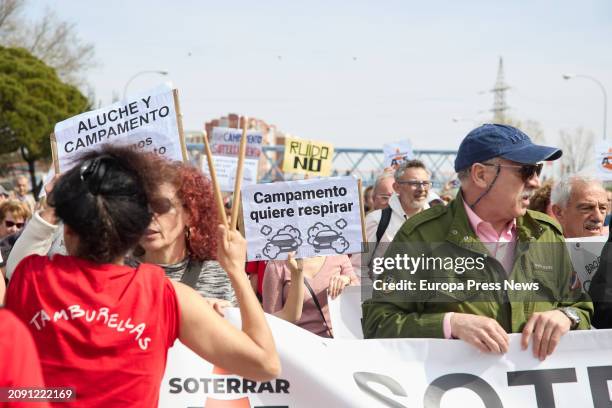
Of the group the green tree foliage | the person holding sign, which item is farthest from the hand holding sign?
the green tree foliage

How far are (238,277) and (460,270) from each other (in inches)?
47.6

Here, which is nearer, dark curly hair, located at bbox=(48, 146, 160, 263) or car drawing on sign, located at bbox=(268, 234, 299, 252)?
dark curly hair, located at bbox=(48, 146, 160, 263)

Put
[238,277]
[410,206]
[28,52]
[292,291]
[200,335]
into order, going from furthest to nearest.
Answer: [28,52] < [410,206] < [292,291] < [238,277] < [200,335]

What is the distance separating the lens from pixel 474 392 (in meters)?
3.14

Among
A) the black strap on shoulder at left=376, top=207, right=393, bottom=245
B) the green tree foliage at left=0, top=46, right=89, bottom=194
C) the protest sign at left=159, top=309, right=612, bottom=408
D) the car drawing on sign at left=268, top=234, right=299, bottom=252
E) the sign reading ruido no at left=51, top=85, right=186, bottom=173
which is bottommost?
the protest sign at left=159, top=309, right=612, bottom=408

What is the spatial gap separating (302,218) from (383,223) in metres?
1.93

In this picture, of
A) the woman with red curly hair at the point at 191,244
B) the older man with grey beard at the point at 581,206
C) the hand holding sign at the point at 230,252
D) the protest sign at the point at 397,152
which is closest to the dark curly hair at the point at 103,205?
the hand holding sign at the point at 230,252

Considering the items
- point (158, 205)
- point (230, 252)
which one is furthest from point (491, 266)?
point (158, 205)

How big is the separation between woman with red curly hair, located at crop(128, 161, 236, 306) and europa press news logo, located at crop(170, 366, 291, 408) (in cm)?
38

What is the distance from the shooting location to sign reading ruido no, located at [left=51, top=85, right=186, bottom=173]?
168 inches

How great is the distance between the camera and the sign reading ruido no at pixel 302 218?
4.66 meters

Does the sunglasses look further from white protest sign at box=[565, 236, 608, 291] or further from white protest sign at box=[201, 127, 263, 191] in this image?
white protest sign at box=[201, 127, 263, 191]

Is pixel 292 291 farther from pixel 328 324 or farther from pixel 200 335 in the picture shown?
pixel 200 335

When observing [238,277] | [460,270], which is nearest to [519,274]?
[460,270]
